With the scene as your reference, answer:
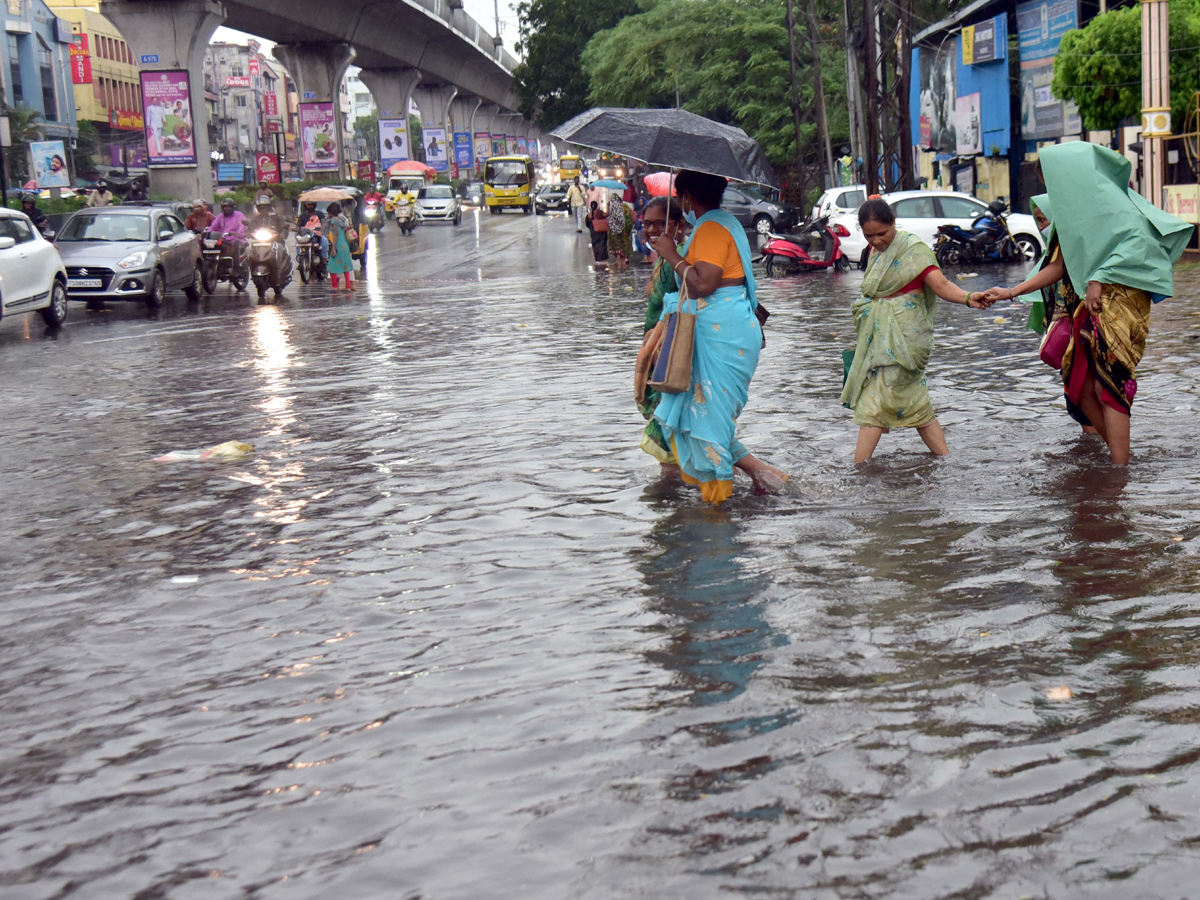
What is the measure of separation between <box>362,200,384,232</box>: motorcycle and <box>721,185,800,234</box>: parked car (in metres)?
15.6

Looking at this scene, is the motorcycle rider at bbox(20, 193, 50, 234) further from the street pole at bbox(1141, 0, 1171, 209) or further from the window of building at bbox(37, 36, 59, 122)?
the window of building at bbox(37, 36, 59, 122)

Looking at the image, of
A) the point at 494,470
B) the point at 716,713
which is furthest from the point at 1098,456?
the point at 716,713

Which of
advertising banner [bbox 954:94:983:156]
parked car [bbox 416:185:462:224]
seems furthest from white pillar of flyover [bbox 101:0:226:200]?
advertising banner [bbox 954:94:983:156]

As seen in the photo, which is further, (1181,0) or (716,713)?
(1181,0)

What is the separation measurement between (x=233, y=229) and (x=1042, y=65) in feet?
59.6

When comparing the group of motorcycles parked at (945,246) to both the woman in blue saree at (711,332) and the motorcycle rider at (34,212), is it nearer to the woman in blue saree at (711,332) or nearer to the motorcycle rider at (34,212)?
the motorcycle rider at (34,212)

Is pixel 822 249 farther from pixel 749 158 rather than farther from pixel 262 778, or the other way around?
pixel 262 778

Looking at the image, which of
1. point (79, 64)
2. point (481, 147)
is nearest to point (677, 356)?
point (79, 64)

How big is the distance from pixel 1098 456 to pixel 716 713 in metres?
4.18

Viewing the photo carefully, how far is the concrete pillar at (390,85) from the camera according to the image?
70.8m

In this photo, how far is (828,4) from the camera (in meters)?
44.9

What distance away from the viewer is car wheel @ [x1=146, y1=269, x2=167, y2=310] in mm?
21297

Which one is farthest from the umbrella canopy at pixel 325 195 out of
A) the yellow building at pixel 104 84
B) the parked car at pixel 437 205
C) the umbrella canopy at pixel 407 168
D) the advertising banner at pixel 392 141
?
the yellow building at pixel 104 84

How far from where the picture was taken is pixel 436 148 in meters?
85.2
